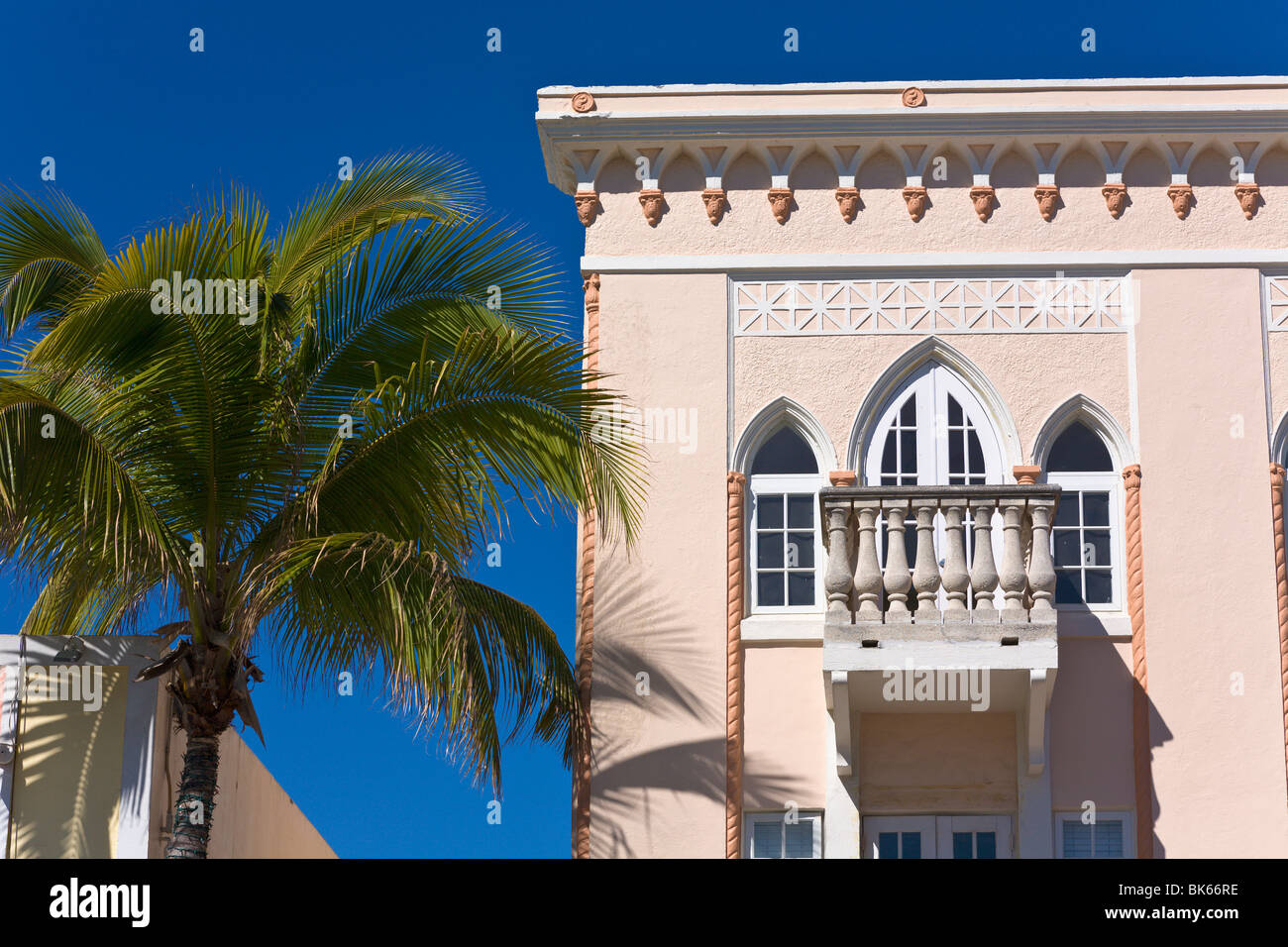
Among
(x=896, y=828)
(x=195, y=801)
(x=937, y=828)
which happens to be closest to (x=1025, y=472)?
(x=937, y=828)

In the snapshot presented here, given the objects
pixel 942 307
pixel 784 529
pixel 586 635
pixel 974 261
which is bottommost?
pixel 586 635

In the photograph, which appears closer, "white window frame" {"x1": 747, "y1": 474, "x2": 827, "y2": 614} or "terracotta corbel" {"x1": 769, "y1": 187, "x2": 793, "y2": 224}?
"white window frame" {"x1": 747, "y1": 474, "x2": 827, "y2": 614}

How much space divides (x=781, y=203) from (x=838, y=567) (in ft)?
12.0

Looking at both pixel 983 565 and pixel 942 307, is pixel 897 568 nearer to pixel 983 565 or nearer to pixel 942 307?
pixel 983 565

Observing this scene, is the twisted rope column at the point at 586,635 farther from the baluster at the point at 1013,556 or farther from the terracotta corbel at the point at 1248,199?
the terracotta corbel at the point at 1248,199

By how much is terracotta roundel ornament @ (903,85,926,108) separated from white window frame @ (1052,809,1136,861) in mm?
6079

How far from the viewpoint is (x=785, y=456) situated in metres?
16.1

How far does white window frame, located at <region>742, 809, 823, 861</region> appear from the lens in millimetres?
14875

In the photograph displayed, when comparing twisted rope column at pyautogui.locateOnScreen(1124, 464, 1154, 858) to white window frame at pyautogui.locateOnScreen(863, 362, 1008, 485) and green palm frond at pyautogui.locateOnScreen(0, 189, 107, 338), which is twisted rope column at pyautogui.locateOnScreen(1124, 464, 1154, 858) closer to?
white window frame at pyautogui.locateOnScreen(863, 362, 1008, 485)

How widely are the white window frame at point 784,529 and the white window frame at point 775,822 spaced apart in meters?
1.63

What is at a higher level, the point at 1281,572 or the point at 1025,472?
the point at 1025,472

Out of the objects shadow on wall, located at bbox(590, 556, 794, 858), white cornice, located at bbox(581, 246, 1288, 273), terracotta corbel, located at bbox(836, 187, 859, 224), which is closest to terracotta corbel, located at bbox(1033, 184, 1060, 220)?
white cornice, located at bbox(581, 246, 1288, 273)
